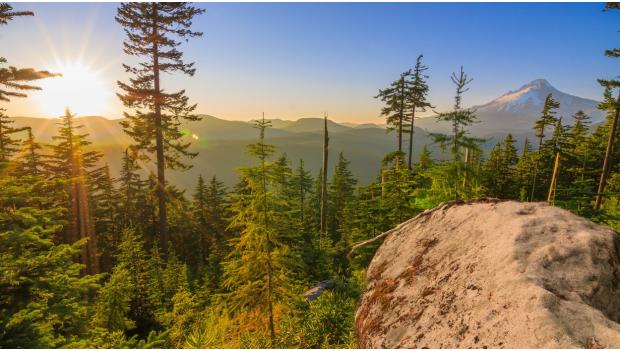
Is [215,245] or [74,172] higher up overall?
[74,172]

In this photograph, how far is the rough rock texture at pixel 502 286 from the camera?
230cm

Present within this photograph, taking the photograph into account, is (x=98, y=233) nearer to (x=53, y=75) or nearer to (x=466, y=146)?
(x=53, y=75)

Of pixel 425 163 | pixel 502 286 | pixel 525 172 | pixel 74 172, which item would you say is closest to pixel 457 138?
pixel 502 286

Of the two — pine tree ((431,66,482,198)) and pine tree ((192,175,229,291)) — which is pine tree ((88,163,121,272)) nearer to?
pine tree ((192,175,229,291))

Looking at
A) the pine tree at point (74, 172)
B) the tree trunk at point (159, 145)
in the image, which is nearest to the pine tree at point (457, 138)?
the tree trunk at point (159, 145)

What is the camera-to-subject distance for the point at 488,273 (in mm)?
3004

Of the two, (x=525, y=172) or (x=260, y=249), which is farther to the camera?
(x=525, y=172)

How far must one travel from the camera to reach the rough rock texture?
2.30m

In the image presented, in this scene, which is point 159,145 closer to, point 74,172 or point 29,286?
point 74,172

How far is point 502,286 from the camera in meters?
2.77

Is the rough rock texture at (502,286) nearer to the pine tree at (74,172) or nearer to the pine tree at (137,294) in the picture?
the pine tree at (137,294)

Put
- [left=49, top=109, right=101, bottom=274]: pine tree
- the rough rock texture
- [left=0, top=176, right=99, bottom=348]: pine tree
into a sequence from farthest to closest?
[left=49, top=109, right=101, bottom=274]: pine tree < [left=0, top=176, right=99, bottom=348]: pine tree < the rough rock texture

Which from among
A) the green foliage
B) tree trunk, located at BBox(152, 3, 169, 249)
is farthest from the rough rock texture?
tree trunk, located at BBox(152, 3, 169, 249)

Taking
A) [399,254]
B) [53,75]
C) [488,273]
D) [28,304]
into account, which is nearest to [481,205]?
[399,254]
